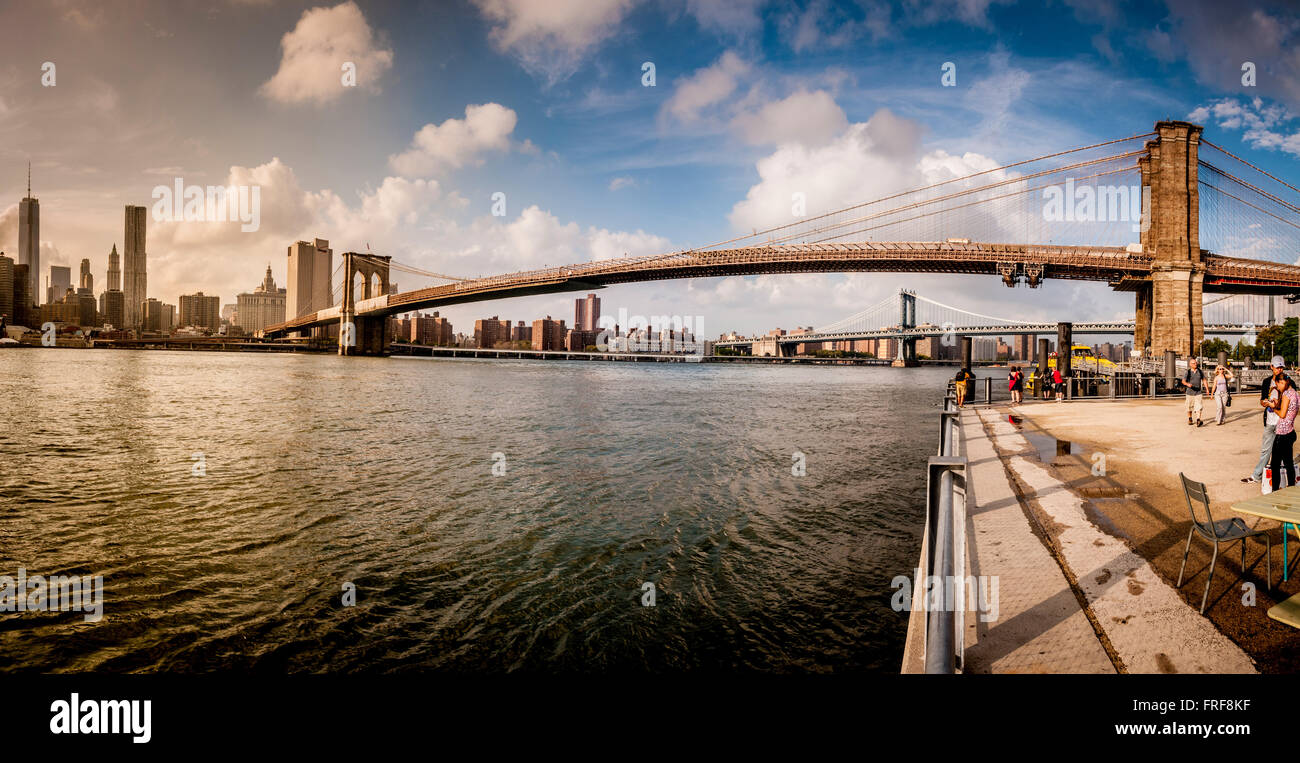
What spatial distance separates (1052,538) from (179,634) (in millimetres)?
7283

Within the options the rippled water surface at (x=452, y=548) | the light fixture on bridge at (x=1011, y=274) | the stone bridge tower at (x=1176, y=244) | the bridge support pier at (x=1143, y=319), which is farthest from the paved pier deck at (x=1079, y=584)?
the light fixture on bridge at (x=1011, y=274)

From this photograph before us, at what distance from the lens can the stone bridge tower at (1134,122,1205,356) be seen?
25812 mm

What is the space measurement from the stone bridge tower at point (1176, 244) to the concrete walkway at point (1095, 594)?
88.8 ft

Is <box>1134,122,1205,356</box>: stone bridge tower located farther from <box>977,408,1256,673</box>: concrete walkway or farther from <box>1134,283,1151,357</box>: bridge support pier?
<box>977,408,1256,673</box>: concrete walkway

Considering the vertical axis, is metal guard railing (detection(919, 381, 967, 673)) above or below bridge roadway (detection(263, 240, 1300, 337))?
below

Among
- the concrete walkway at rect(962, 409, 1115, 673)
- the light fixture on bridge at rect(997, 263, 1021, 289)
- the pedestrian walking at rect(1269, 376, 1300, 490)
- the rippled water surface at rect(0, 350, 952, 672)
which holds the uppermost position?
the light fixture on bridge at rect(997, 263, 1021, 289)

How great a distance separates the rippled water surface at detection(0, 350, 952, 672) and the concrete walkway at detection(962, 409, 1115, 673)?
92cm

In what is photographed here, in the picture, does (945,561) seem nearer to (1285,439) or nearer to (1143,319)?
(1285,439)

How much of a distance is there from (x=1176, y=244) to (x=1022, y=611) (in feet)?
105

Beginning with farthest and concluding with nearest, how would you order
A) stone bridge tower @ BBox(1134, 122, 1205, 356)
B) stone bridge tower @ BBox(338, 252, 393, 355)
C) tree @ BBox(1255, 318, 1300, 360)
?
1. stone bridge tower @ BBox(338, 252, 393, 355)
2. tree @ BBox(1255, 318, 1300, 360)
3. stone bridge tower @ BBox(1134, 122, 1205, 356)

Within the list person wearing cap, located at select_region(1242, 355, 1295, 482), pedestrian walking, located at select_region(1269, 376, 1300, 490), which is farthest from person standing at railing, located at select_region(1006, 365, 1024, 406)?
pedestrian walking, located at select_region(1269, 376, 1300, 490)

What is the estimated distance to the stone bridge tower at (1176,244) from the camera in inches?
1016
